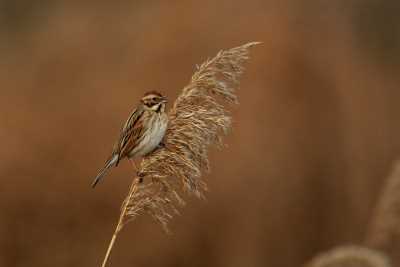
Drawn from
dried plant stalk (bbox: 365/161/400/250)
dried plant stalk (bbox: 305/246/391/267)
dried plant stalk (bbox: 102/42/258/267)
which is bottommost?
dried plant stalk (bbox: 305/246/391/267)

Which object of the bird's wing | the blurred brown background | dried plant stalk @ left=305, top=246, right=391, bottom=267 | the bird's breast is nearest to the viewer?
dried plant stalk @ left=305, top=246, right=391, bottom=267

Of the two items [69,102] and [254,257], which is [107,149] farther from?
[254,257]

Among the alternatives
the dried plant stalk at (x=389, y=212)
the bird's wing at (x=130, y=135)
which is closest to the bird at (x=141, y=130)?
the bird's wing at (x=130, y=135)

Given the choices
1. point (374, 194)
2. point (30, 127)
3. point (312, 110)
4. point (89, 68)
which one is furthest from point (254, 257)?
point (89, 68)

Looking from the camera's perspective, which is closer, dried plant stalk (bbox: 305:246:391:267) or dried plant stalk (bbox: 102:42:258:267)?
dried plant stalk (bbox: 102:42:258:267)

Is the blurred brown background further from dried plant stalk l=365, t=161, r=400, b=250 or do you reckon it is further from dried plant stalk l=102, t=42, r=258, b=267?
dried plant stalk l=102, t=42, r=258, b=267

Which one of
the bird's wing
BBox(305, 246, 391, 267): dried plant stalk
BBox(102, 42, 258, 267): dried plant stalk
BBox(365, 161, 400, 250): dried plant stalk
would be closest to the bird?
the bird's wing

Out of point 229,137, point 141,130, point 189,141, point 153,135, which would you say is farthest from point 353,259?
point 229,137
